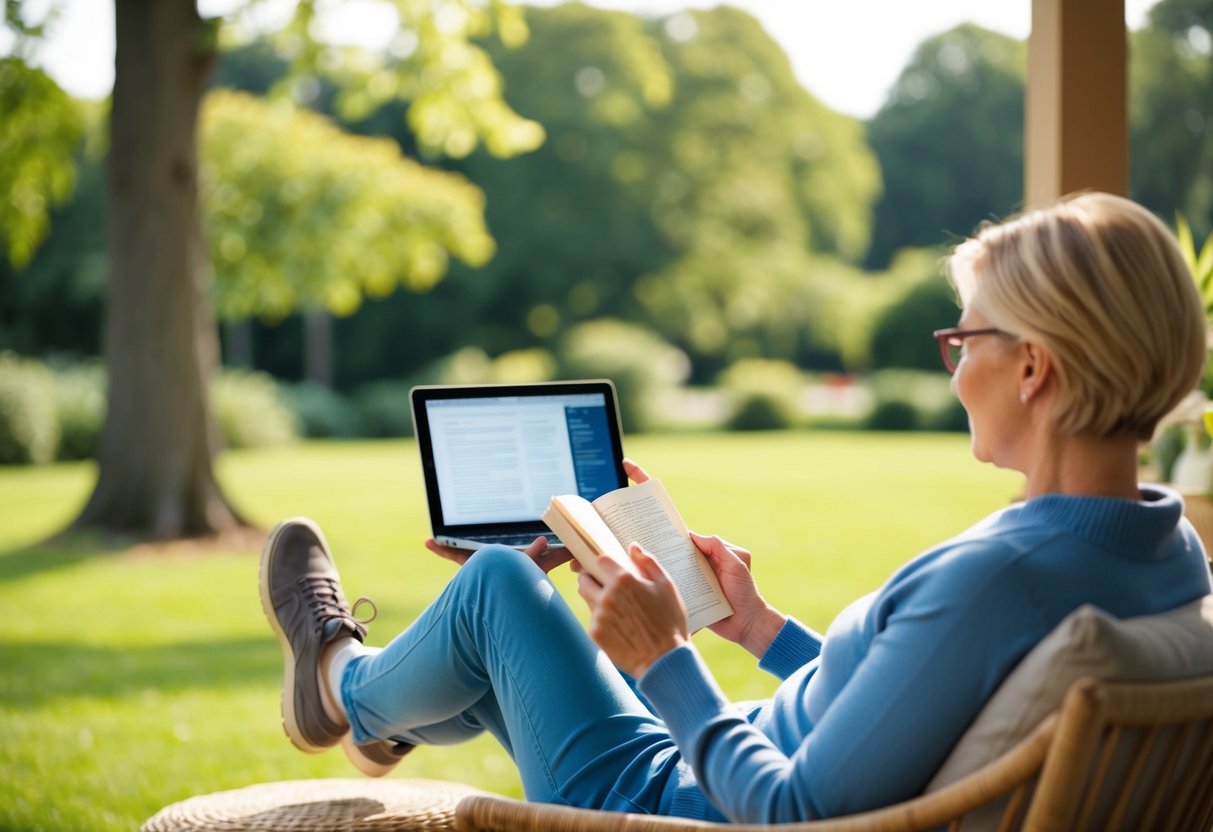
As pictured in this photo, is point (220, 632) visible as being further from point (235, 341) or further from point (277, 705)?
point (235, 341)

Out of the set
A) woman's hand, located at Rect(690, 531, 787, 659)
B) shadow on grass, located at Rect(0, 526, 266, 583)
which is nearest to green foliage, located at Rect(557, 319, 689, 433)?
shadow on grass, located at Rect(0, 526, 266, 583)

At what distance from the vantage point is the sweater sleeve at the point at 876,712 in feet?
4.48

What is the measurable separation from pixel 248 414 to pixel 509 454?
16138 mm

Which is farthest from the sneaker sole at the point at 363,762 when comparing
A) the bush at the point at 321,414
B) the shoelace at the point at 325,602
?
the bush at the point at 321,414

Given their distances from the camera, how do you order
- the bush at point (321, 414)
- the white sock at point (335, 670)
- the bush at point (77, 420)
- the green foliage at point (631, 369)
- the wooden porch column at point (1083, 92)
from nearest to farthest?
the white sock at point (335, 670) → the wooden porch column at point (1083, 92) → the bush at point (77, 420) → the green foliage at point (631, 369) → the bush at point (321, 414)

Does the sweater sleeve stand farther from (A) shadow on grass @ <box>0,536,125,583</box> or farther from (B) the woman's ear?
(A) shadow on grass @ <box>0,536,125,583</box>

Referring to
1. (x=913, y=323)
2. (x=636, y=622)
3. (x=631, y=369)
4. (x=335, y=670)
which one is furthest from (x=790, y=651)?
(x=913, y=323)

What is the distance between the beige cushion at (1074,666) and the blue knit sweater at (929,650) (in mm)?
24

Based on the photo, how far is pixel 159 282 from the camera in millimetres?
9117

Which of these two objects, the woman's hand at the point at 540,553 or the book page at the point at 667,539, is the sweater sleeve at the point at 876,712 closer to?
the book page at the point at 667,539

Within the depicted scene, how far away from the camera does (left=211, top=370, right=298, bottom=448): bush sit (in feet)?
57.8

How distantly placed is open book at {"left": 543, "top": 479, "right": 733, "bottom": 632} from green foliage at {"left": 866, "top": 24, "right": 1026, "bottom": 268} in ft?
121

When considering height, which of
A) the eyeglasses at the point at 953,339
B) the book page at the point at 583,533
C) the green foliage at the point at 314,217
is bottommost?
the book page at the point at 583,533

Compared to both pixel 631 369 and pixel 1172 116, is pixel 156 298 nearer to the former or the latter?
pixel 631 369
